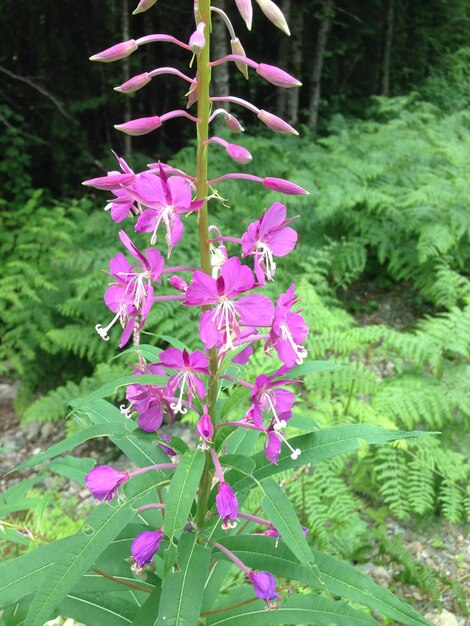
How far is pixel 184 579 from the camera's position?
1356mm

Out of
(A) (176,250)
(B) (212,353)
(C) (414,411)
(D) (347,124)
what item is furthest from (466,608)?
(D) (347,124)

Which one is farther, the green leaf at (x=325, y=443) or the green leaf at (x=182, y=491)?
the green leaf at (x=325, y=443)

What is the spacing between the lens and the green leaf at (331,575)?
1.44 m

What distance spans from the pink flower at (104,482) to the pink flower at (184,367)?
9.9 inches

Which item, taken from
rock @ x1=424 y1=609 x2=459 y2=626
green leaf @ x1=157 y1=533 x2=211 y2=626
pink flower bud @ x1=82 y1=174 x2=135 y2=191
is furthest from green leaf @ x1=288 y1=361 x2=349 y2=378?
rock @ x1=424 y1=609 x2=459 y2=626

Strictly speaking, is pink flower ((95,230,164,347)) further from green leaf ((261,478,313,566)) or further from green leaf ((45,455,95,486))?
green leaf ((45,455,95,486))

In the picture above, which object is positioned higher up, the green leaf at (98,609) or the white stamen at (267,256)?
the white stamen at (267,256)

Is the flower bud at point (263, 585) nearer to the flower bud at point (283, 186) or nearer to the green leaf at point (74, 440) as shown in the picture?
the green leaf at point (74, 440)

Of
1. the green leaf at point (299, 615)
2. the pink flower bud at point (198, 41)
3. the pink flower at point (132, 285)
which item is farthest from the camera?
the green leaf at point (299, 615)

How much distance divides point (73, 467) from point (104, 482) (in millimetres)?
587

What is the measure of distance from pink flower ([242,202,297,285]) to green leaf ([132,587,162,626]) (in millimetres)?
924

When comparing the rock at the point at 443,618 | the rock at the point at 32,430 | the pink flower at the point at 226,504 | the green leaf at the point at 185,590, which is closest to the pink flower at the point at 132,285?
the pink flower at the point at 226,504

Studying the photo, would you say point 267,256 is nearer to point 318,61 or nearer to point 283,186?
point 283,186

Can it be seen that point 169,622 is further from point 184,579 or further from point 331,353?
point 331,353
